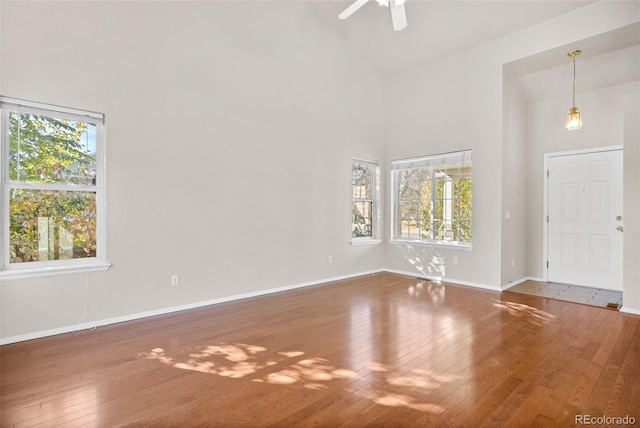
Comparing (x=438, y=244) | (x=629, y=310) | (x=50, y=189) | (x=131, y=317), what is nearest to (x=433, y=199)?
(x=438, y=244)

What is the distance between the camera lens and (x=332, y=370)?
8.04ft

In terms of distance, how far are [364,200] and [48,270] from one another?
4704 mm

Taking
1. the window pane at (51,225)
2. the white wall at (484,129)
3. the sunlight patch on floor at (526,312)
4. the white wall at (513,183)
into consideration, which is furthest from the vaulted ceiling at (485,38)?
the window pane at (51,225)

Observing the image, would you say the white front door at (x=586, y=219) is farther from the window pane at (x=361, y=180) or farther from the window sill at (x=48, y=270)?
the window sill at (x=48, y=270)

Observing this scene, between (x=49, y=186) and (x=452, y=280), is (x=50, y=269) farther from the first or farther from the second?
(x=452, y=280)

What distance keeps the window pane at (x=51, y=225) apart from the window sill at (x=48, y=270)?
132 millimetres

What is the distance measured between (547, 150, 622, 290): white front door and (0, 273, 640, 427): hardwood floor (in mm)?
1404

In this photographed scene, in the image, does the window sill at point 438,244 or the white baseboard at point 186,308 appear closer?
the white baseboard at point 186,308

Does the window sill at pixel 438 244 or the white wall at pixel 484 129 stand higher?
the white wall at pixel 484 129

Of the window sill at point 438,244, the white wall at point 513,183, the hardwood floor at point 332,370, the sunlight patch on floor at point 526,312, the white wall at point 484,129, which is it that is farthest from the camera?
the window sill at point 438,244

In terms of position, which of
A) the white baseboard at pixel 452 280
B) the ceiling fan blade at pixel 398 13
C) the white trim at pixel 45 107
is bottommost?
the white baseboard at pixel 452 280

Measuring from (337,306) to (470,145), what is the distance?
10.9 feet

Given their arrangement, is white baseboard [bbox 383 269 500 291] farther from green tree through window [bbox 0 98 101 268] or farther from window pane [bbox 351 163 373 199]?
green tree through window [bbox 0 98 101 268]

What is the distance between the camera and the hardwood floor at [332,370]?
1.94 meters
